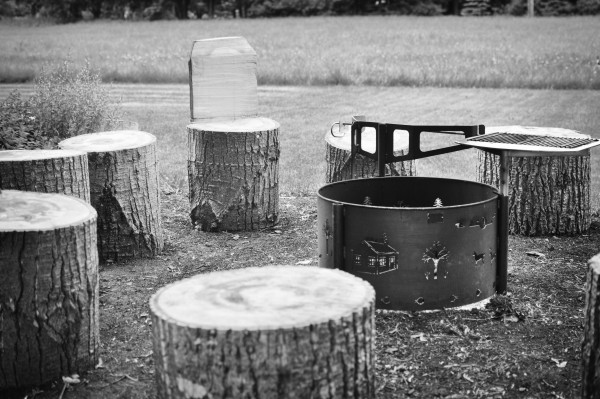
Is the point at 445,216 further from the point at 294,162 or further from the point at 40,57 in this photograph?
the point at 40,57

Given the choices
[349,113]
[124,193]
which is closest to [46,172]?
[124,193]

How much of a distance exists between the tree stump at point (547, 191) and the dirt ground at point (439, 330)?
0.12 meters

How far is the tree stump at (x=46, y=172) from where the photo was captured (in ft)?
14.6

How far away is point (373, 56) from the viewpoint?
20.1 metres

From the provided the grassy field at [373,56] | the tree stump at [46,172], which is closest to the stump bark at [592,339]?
the tree stump at [46,172]

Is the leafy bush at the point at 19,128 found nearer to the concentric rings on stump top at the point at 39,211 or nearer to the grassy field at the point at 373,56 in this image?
the concentric rings on stump top at the point at 39,211

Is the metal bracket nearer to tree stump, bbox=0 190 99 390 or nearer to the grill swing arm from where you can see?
the grill swing arm

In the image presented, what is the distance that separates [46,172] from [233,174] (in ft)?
5.96

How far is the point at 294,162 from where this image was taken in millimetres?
8984

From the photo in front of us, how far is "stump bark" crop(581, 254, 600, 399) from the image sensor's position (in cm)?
298

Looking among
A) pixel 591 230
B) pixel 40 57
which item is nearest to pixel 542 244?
pixel 591 230

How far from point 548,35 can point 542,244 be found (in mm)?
23277

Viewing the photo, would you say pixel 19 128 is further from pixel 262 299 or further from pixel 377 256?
pixel 262 299

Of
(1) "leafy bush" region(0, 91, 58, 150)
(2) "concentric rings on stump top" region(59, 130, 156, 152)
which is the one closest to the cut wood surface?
(2) "concentric rings on stump top" region(59, 130, 156, 152)
